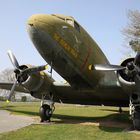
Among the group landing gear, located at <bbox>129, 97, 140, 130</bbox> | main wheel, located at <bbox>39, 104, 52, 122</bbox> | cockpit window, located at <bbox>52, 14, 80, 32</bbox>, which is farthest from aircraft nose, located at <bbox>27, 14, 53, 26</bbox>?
main wheel, located at <bbox>39, 104, 52, 122</bbox>

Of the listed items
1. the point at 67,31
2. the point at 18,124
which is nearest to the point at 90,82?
the point at 67,31

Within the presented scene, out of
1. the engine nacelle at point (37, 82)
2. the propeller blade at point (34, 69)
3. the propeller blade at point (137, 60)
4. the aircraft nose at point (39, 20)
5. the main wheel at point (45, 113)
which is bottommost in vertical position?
the main wheel at point (45, 113)

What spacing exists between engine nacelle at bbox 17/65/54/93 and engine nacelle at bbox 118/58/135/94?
563 cm

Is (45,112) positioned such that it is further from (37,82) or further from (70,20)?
(70,20)

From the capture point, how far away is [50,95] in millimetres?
18562

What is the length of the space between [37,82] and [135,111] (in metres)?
6.43

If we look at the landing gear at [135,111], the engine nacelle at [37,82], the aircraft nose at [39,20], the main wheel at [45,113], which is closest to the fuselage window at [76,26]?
the aircraft nose at [39,20]

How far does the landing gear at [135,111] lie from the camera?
13.6 meters

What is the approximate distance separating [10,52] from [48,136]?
25.4 feet

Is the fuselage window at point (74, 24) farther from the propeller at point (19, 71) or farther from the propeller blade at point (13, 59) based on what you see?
the propeller blade at point (13, 59)

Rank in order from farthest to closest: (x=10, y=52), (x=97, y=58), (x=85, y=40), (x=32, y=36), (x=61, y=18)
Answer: (x=10, y=52), (x=97, y=58), (x=85, y=40), (x=61, y=18), (x=32, y=36)

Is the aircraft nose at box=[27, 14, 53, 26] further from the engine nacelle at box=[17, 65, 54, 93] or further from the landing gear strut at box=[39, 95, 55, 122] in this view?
the landing gear strut at box=[39, 95, 55, 122]

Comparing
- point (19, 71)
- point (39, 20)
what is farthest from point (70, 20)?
point (19, 71)

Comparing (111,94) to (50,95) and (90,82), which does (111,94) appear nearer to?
(90,82)
